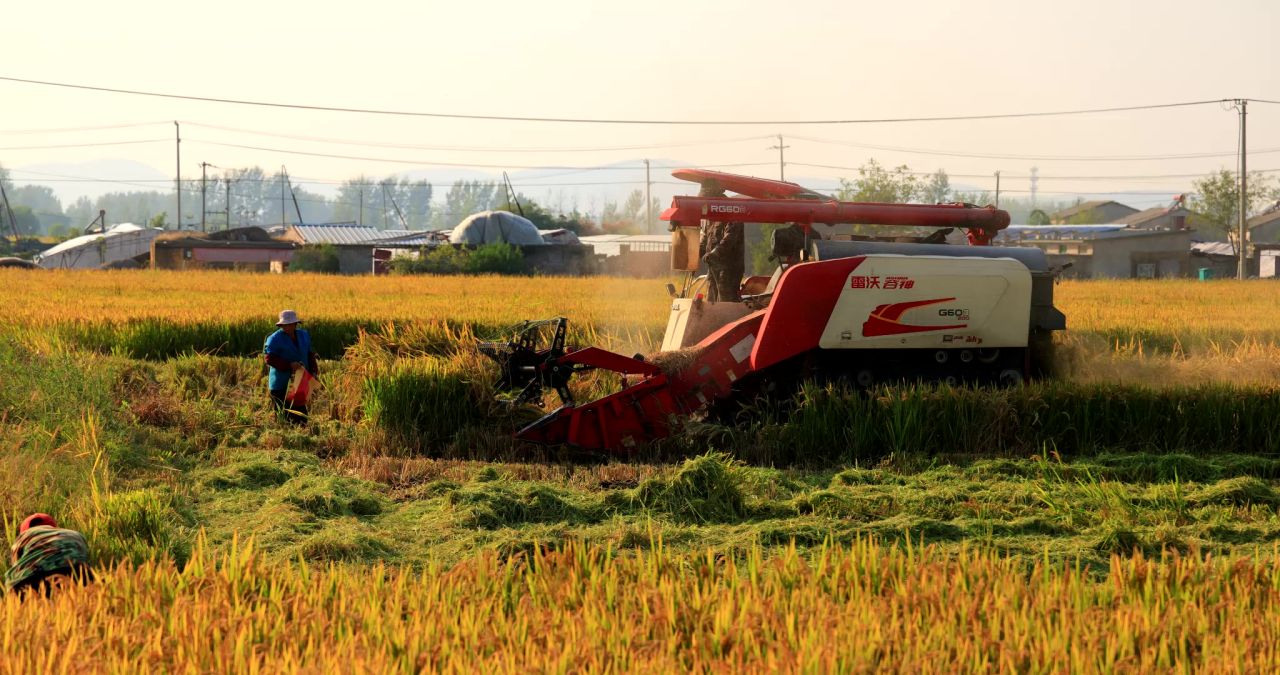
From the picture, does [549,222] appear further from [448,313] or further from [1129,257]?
[448,313]

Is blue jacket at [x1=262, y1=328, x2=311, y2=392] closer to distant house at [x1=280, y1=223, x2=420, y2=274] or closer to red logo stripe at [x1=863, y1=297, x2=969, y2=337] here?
red logo stripe at [x1=863, y1=297, x2=969, y2=337]

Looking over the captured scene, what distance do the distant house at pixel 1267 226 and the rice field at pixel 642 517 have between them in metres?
82.4

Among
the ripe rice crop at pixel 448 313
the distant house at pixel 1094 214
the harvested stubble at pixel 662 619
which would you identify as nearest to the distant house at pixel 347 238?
the ripe rice crop at pixel 448 313

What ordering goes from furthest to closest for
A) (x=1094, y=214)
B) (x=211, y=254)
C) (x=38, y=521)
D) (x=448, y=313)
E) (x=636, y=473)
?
(x=1094, y=214), (x=211, y=254), (x=448, y=313), (x=636, y=473), (x=38, y=521)

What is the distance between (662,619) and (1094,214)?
11075 cm

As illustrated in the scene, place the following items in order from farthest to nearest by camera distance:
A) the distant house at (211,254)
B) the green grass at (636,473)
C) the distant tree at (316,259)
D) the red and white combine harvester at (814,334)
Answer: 1. the distant house at (211,254)
2. the distant tree at (316,259)
3. the red and white combine harvester at (814,334)
4. the green grass at (636,473)

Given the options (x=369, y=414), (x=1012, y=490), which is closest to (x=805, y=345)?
(x=1012, y=490)

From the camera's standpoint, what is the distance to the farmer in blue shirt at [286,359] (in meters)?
12.3

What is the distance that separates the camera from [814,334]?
34.9ft

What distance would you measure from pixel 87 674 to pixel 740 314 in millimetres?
8320

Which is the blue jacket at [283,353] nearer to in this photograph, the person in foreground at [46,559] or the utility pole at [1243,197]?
the person in foreground at [46,559]

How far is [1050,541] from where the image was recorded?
697 centimetres

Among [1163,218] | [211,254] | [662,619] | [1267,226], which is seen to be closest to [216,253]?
[211,254]

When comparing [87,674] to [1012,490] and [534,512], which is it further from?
[1012,490]
